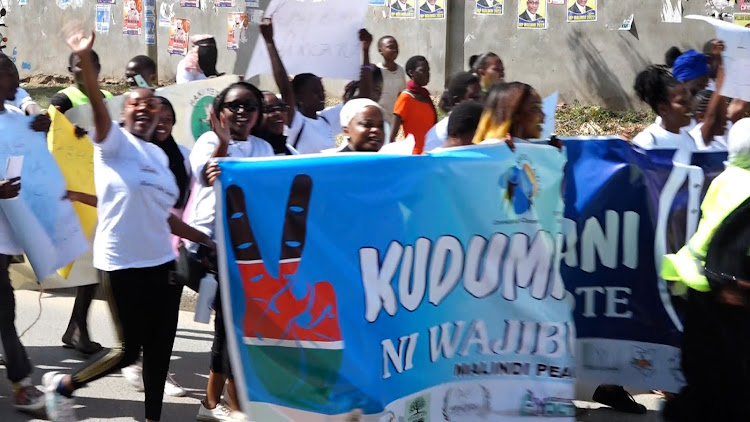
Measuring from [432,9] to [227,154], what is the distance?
33.9 ft

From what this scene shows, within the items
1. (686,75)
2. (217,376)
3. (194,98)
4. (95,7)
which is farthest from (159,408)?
(95,7)

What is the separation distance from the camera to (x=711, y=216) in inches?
183

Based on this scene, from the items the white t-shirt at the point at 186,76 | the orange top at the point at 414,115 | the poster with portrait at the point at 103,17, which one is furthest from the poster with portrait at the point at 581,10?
the poster with portrait at the point at 103,17

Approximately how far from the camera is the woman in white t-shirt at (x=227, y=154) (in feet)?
17.6

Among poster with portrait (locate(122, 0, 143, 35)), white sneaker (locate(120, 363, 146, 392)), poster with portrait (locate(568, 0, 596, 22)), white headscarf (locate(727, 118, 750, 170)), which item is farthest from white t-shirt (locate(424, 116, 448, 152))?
poster with portrait (locate(122, 0, 143, 35))

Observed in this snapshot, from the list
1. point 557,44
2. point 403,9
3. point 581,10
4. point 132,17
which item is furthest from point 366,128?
point 132,17

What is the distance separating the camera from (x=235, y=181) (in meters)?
4.57

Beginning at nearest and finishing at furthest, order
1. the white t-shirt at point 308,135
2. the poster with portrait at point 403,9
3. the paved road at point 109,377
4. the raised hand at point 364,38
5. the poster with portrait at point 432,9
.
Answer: the paved road at point 109,377 < the white t-shirt at point 308,135 < the raised hand at point 364,38 < the poster with portrait at point 432,9 < the poster with portrait at point 403,9

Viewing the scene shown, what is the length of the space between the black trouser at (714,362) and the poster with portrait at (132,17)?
15565mm

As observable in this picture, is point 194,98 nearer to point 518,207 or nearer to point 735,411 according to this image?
point 518,207

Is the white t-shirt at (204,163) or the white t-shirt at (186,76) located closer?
the white t-shirt at (204,163)

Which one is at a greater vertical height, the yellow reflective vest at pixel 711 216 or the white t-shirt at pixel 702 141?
the white t-shirt at pixel 702 141

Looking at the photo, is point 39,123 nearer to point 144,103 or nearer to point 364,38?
point 144,103

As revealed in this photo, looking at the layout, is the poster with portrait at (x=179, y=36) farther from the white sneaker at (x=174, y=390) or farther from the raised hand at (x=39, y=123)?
the white sneaker at (x=174, y=390)
